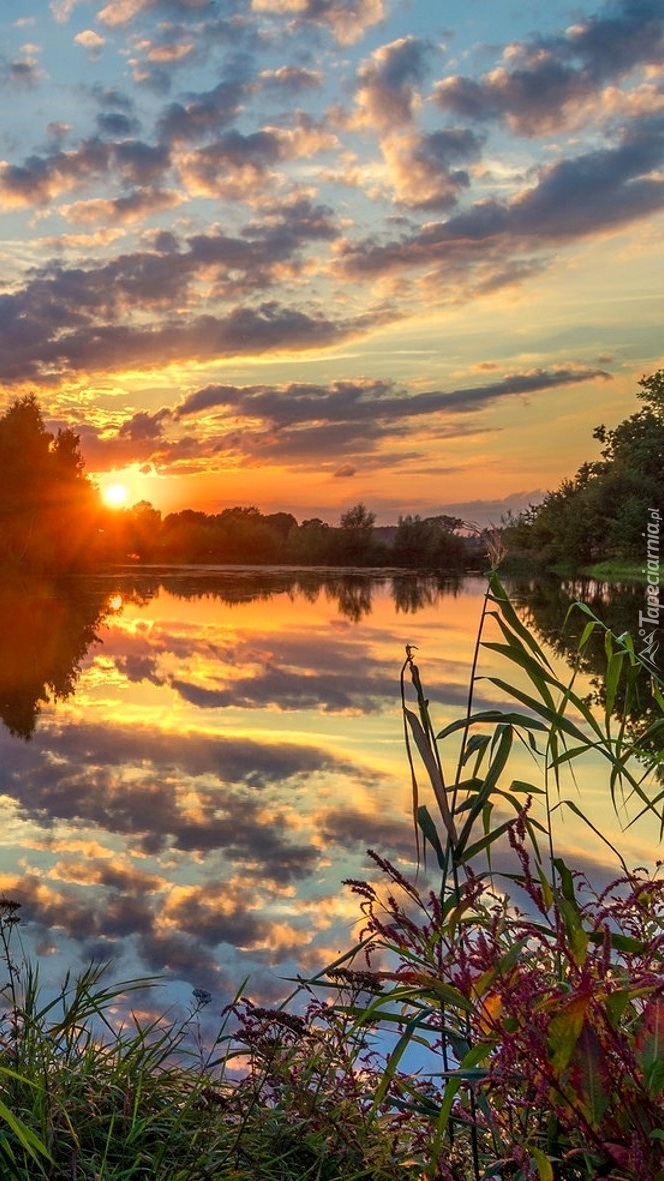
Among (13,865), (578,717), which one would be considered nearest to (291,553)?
(578,717)

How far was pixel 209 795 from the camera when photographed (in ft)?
19.9

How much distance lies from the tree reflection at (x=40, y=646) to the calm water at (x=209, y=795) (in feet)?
0.16

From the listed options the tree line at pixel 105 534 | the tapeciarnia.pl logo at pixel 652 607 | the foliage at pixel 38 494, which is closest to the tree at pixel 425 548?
the tree line at pixel 105 534

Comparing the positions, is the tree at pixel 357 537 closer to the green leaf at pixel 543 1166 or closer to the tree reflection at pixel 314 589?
the tree reflection at pixel 314 589

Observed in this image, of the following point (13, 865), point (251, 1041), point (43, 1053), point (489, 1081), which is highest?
point (489, 1081)

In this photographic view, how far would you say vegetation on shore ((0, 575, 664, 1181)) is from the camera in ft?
3.95

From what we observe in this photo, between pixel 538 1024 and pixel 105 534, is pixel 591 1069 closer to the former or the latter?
pixel 538 1024

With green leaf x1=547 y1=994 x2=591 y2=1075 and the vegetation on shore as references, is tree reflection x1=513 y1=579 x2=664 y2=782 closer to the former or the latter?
the vegetation on shore

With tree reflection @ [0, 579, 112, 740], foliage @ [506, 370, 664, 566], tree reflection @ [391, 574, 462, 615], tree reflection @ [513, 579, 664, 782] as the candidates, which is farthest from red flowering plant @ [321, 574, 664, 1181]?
foliage @ [506, 370, 664, 566]

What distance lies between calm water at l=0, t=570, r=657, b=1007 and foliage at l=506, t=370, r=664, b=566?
20130mm

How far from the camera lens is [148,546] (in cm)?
5234

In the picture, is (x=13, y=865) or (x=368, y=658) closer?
(x=13, y=865)

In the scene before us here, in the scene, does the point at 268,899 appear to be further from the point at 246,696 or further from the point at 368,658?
the point at 368,658

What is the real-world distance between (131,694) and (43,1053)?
808 cm
